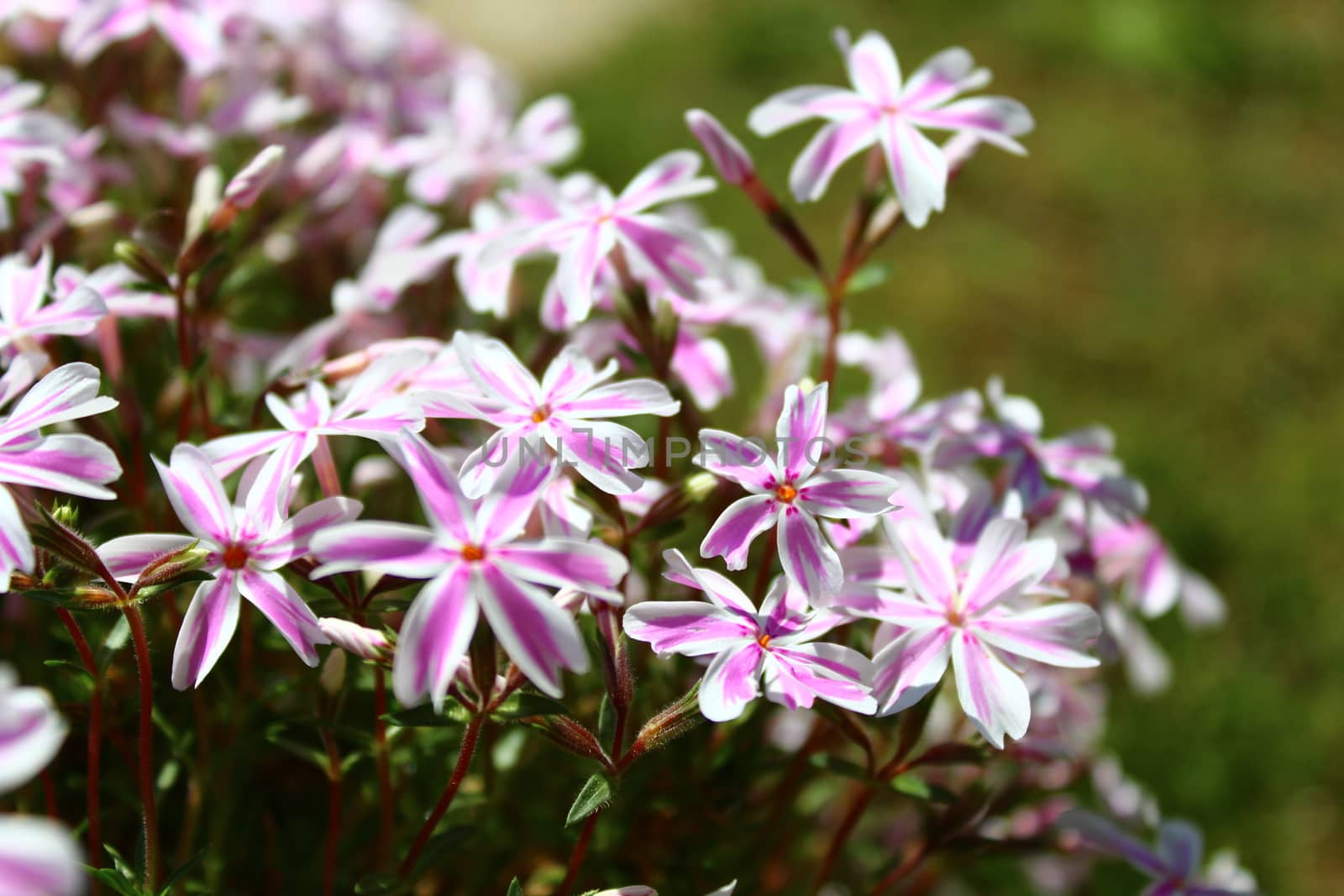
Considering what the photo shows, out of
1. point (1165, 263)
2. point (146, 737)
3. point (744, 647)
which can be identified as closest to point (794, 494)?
point (744, 647)

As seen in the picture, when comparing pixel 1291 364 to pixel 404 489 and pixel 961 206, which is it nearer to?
pixel 961 206

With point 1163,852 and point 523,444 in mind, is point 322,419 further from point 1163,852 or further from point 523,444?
point 1163,852

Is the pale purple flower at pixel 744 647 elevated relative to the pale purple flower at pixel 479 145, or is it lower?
lower

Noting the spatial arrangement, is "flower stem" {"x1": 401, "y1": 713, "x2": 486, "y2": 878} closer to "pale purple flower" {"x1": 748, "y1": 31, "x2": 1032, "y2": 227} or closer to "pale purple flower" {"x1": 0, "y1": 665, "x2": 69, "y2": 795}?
"pale purple flower" {"x1": 0, "y1": 665, "x2": 69, "y2": 795}

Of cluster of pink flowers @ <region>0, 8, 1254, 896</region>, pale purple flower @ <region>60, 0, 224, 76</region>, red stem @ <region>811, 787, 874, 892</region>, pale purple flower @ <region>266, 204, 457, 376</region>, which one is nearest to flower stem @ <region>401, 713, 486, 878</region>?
cluster of pink flowers @ <region>0, 8, 1254, 896</region>

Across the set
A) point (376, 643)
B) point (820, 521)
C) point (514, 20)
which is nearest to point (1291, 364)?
point (820, 521)

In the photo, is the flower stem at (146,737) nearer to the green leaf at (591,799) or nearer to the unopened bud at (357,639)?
the unopened bud at (357,639)

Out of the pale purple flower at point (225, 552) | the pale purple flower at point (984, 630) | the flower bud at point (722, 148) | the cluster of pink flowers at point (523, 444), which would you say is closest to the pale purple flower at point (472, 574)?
the cluster of pink flowers at point (523, 444)
